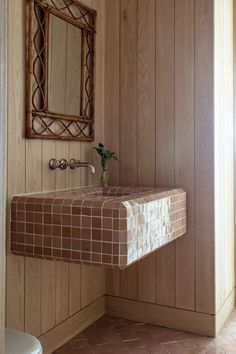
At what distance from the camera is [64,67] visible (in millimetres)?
2383

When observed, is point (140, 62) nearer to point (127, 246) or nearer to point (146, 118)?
point (146, 118)

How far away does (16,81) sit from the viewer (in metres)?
2.02

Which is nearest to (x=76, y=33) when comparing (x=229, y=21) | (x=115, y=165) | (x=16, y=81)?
(x=16, y=81)

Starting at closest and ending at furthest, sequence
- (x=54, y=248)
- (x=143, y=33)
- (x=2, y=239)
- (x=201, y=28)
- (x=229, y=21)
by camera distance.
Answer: (x=2, y=239) → (x=54, y=248) → (x=201, y=28) → (x=143, y=33) → (x=229, y=21)

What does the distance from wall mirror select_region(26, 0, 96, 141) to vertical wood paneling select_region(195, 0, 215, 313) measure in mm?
713

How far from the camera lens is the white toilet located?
4.78 feet

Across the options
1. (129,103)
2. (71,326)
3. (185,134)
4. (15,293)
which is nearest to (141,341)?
(71,326)

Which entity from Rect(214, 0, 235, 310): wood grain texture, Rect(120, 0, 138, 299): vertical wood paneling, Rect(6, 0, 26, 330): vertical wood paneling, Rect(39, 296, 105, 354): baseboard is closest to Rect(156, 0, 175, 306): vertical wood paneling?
Rect(120, 0, 138, 299): vertical wood paneling

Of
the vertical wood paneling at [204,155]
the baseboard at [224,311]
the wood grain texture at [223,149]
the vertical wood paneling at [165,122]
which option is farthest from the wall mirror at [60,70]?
the baseboard at [224,311]

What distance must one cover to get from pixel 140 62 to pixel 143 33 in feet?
0.66

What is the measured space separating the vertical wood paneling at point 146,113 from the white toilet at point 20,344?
1.33m

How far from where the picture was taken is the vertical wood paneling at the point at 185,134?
2.61 metres

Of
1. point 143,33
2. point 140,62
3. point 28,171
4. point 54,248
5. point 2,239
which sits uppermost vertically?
point 143,33

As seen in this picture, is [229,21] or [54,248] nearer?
[54,248]
